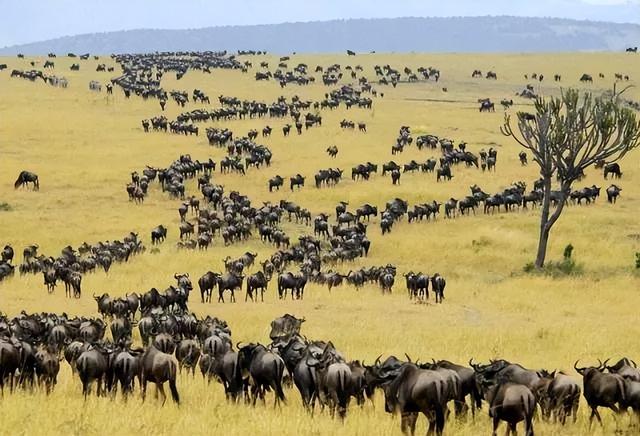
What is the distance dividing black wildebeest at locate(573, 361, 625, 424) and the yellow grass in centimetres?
43

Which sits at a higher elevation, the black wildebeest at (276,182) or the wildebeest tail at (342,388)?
the wildebeest tail at (342,388)

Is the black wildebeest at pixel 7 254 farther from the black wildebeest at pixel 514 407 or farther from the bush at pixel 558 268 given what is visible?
the black wildebeest at pixel 514 407

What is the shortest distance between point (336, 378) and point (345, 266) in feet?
72.6

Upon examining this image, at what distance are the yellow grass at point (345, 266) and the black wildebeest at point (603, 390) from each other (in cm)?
43

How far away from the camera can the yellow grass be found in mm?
13789

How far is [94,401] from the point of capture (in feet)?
45.6

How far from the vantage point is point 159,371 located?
14914mm

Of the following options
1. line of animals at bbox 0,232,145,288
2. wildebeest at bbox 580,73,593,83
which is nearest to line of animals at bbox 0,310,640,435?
line of animals at bbox 0,232,145,288

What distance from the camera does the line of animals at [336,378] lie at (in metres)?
12.9

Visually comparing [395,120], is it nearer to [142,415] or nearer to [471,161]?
[471,161]

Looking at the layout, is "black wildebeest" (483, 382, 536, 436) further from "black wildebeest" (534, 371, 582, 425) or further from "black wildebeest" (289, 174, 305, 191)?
"black wildebeest" (289, 174, 305, 191)

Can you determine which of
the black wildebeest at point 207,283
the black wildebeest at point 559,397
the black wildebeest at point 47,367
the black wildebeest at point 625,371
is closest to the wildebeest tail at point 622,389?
the black wildebeest at point 625,371

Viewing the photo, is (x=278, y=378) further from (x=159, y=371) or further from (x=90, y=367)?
(x=90, y=367)

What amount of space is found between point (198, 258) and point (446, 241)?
483 inches
